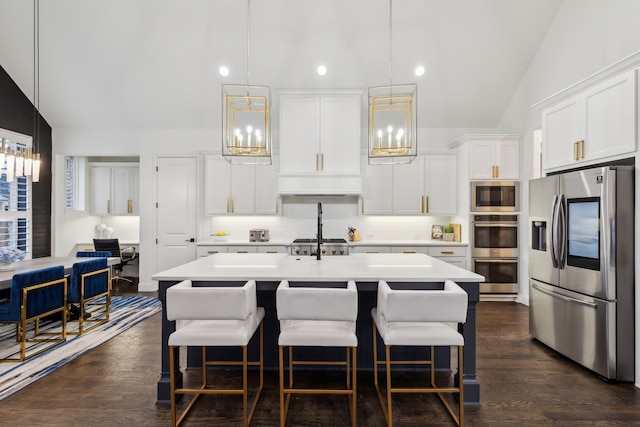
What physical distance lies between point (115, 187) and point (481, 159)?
6852 mm

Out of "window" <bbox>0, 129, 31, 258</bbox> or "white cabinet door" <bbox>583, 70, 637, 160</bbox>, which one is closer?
"white cabinet door" <bbox>583, 70, 637, 160</bbox>

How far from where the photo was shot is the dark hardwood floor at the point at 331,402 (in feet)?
7.60

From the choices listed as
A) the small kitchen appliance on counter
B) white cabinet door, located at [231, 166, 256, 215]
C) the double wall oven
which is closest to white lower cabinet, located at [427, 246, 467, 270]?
the double wall oven

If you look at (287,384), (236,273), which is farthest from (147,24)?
(287,384)

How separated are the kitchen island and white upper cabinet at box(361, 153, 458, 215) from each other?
261cm

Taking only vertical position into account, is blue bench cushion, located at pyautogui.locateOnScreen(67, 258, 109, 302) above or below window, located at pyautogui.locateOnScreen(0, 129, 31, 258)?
below

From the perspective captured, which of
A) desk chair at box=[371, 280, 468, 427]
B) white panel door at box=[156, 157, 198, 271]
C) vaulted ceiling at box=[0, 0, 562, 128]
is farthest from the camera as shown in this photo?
white panel door at box=[156, 157, 198, 271]

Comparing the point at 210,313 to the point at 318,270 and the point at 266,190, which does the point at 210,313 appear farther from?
the point at 266,190

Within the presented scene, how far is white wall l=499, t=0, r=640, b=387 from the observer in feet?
12.2

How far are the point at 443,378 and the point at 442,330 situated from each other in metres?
0.89

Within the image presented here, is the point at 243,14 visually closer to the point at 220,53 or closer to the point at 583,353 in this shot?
the point at 220,53

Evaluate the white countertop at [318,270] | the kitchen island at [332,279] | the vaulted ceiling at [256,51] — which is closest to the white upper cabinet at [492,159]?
the vaulted ceiling at [256,51]

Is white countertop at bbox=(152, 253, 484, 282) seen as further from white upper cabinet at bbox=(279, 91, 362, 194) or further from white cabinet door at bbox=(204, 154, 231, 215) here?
white cabinet door at bbox=(204, 154, 231, 215)

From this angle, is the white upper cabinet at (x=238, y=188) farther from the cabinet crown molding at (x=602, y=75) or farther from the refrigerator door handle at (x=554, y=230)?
the cabinet crown molding at (x=602, y=75)
